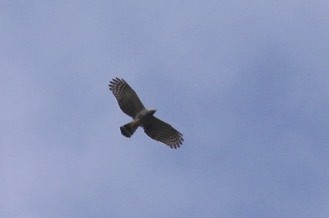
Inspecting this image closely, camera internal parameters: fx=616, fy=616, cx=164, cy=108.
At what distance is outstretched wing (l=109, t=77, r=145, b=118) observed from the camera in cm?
3253

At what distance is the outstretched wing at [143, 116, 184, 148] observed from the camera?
1283 inches

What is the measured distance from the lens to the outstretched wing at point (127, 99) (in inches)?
1281

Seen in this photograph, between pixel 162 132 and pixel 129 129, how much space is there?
224cm

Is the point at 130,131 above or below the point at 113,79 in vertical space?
below

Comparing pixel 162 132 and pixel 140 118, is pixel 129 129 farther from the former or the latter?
pixel 162 132

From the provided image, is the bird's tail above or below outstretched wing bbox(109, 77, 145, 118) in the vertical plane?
below

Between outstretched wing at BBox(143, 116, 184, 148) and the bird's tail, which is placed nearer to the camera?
the bird's tail

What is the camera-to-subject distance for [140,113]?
32.2 meters

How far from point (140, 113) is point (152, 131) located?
1.37 m

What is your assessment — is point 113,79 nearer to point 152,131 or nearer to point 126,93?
point 126,93

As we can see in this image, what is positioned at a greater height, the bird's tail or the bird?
the bird

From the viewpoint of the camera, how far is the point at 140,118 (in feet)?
105

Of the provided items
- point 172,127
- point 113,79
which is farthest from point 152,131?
point 113,79

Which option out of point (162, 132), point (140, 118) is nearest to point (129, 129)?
point (140, 118)
